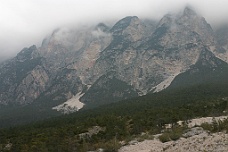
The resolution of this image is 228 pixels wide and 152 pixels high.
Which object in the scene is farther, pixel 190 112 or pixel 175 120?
pixel 190 112

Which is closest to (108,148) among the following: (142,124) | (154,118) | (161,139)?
(161,139)

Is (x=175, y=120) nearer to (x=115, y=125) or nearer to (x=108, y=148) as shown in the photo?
(x=115, y=125)

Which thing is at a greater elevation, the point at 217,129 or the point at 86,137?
the point at 217,129

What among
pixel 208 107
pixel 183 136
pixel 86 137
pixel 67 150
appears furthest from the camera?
pixel 208 107

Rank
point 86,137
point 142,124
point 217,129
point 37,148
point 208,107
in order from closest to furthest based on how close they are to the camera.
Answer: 1. point 217,129
2. point 37,148
3. point 86,137
4. point 142,124
5. point 208,107


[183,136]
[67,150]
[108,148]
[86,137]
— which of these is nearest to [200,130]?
[183,136]

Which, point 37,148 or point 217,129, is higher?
point 217,129

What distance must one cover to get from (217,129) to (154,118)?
239ft

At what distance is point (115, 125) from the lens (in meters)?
127

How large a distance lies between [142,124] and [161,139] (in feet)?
183

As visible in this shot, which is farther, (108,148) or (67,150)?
(67,150)

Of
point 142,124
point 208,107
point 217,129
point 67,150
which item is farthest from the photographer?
point 208,107

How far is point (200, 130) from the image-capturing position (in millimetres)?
66125

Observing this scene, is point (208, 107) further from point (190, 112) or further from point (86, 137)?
point (86, 137)
